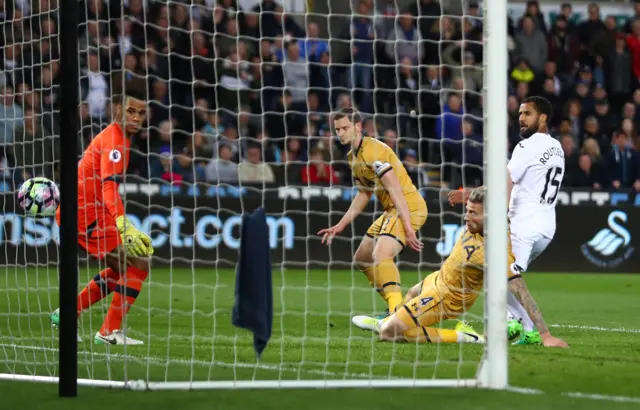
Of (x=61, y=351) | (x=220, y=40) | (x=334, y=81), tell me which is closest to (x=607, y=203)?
(x=334, y=81)

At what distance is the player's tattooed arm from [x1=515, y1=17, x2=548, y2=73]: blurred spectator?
404 inches

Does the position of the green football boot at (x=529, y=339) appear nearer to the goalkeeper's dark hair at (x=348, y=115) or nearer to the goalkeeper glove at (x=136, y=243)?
the goalkeeper's dark hair at (x=348, y=115)

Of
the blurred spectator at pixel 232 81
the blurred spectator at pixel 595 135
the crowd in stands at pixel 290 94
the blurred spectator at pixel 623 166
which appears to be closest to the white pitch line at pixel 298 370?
the crowd in stands at pixel 290 94

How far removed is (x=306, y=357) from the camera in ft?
24.1

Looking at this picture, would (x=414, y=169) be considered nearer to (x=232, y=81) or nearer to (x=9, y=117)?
(x=232, y=81)

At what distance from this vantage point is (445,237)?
1602 cm

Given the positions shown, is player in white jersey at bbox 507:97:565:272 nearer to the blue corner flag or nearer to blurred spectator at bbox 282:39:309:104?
the blue corner flag

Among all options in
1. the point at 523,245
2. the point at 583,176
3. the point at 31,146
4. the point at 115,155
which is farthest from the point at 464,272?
the point at 583,176

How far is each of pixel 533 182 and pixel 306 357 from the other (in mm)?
2368

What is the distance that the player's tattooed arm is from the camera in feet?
26.8

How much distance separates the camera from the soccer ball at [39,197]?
8703 mm

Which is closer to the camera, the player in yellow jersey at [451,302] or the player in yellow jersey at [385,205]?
the player in yellow jersey at [451,302]

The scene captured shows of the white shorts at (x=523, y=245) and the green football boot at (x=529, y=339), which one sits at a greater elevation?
the white shorts at (x=523, y=245)

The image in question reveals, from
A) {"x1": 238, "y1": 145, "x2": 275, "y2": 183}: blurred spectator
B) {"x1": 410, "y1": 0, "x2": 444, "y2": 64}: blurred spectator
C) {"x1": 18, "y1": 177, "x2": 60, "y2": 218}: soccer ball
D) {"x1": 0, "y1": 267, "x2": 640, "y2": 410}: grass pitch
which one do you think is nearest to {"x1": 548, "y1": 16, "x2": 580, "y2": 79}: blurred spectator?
{"x1": 410, "y1": 0, "x2": 444, "y2": 64}: blurred spectator
